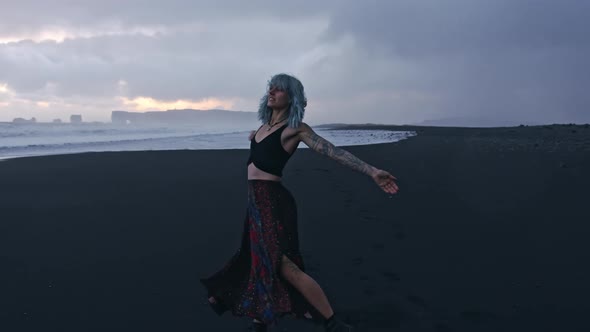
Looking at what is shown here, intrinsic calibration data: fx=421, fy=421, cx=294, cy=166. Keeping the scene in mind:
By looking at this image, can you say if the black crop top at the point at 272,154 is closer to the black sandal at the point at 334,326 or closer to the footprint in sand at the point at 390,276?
the black sandal at the point at 334,326

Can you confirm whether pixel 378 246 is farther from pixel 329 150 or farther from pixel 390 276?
pixel 329 150

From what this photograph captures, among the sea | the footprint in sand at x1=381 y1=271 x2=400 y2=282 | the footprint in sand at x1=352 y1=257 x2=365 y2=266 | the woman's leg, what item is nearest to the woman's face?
the woman's leg

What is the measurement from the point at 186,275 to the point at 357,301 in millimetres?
1658

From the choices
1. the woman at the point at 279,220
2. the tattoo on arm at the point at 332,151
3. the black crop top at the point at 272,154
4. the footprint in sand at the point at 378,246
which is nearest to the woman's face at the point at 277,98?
the woman at the point at 279,220

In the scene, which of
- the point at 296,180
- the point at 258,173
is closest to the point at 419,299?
the point at 258,173

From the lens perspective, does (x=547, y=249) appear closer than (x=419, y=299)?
No

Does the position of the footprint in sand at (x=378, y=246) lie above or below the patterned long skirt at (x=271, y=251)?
below

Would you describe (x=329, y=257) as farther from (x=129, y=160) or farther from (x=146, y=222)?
(x=129, y=160)

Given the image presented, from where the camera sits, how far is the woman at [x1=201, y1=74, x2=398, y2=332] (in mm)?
2514

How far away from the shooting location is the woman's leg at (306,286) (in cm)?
256

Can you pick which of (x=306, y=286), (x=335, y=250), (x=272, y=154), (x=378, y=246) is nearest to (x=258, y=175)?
(x=272, y=154)

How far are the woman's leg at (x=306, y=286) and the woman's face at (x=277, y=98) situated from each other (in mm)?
927

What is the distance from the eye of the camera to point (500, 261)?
427 centimetres

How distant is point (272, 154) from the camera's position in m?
2.55
